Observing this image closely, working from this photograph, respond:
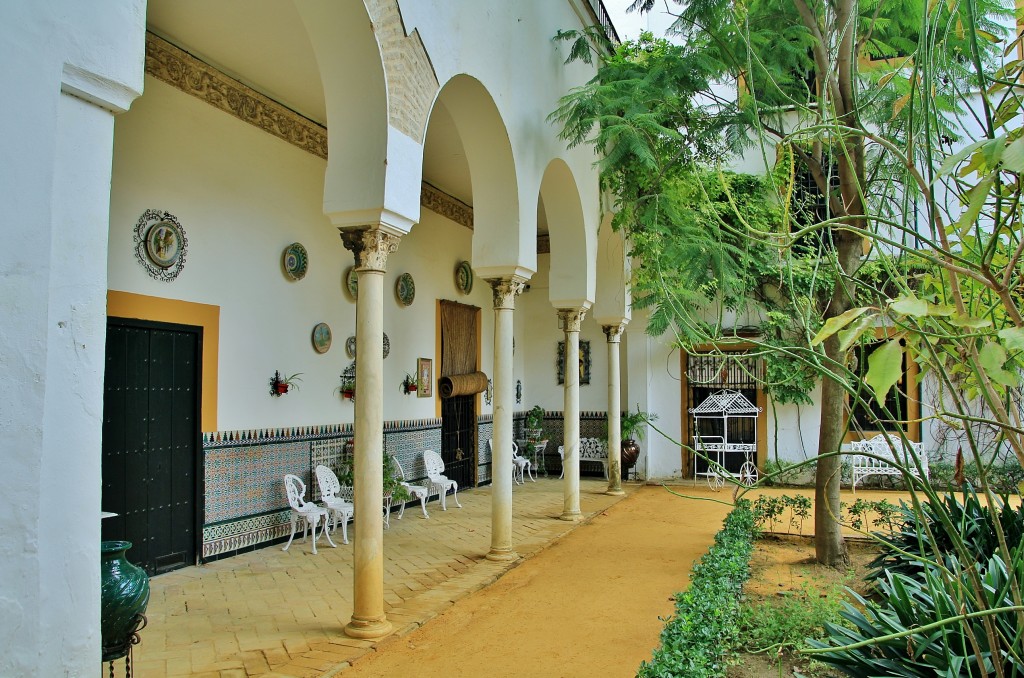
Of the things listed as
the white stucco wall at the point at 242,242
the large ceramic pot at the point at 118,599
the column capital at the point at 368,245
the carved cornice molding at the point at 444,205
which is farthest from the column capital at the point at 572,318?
the large ceramic pot at the point at 118,599

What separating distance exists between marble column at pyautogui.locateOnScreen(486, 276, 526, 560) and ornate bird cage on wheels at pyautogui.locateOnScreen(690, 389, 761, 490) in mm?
→ 6991

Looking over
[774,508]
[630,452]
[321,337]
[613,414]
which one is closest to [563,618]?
[774,508]

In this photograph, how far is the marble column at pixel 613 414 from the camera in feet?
42.3

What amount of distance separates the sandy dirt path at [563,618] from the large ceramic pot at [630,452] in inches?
215

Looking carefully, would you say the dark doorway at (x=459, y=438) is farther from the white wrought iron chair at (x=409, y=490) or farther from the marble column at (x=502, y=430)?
the marble column at (x=502, y=430)

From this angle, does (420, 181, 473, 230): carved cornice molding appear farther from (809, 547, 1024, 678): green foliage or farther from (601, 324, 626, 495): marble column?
(809, 547, 1024, 678): green foliage

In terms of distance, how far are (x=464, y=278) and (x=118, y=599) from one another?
10341mm

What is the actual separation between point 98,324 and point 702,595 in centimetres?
397

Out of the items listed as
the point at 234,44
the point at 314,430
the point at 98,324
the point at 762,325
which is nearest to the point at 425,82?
the point at 234,44

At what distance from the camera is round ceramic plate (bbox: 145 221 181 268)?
7022mm

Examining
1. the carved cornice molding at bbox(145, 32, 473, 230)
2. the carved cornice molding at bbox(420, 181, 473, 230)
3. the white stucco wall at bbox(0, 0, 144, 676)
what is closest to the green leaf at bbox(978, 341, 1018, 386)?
the white stucco wall at bbox(0, 0, 144, 676)

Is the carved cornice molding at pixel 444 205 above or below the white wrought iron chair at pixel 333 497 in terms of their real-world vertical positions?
above

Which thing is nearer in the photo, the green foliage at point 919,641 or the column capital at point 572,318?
the green foliage at point 919,641

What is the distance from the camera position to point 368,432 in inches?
219
